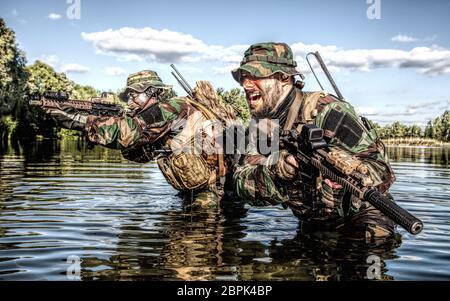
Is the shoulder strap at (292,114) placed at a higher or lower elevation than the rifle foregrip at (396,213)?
higher

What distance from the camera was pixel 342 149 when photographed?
21.8 feet

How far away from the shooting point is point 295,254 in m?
7.07

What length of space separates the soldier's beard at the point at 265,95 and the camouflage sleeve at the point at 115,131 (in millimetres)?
3365

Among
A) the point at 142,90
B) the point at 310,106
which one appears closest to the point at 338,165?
the point at 310,106

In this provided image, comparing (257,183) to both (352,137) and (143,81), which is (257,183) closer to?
(352,137)

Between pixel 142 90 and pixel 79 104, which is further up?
pixel 142 90

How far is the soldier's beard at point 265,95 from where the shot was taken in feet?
23.7

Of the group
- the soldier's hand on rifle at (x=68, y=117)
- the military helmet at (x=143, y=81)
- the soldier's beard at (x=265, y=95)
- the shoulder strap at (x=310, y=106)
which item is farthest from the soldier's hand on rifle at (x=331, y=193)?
the military helmet at (x=143, y=81)

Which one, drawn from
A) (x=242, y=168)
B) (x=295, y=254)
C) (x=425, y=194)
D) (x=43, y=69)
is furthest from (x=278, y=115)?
(x=43, y=69)

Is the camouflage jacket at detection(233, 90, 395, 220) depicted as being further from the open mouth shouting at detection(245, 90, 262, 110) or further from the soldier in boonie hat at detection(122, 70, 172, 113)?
the soldier in boonie hat at detection(122, 70, 172, 113)

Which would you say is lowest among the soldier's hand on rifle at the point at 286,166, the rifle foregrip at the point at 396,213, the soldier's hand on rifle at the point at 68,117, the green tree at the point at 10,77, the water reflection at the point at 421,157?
the water reflection at the point at 421,157

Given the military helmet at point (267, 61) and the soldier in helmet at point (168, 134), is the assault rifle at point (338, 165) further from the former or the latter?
the soldier in helmet at point (168, 134)

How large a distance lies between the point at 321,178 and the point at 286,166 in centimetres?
60

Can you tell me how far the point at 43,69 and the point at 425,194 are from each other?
95783mm
